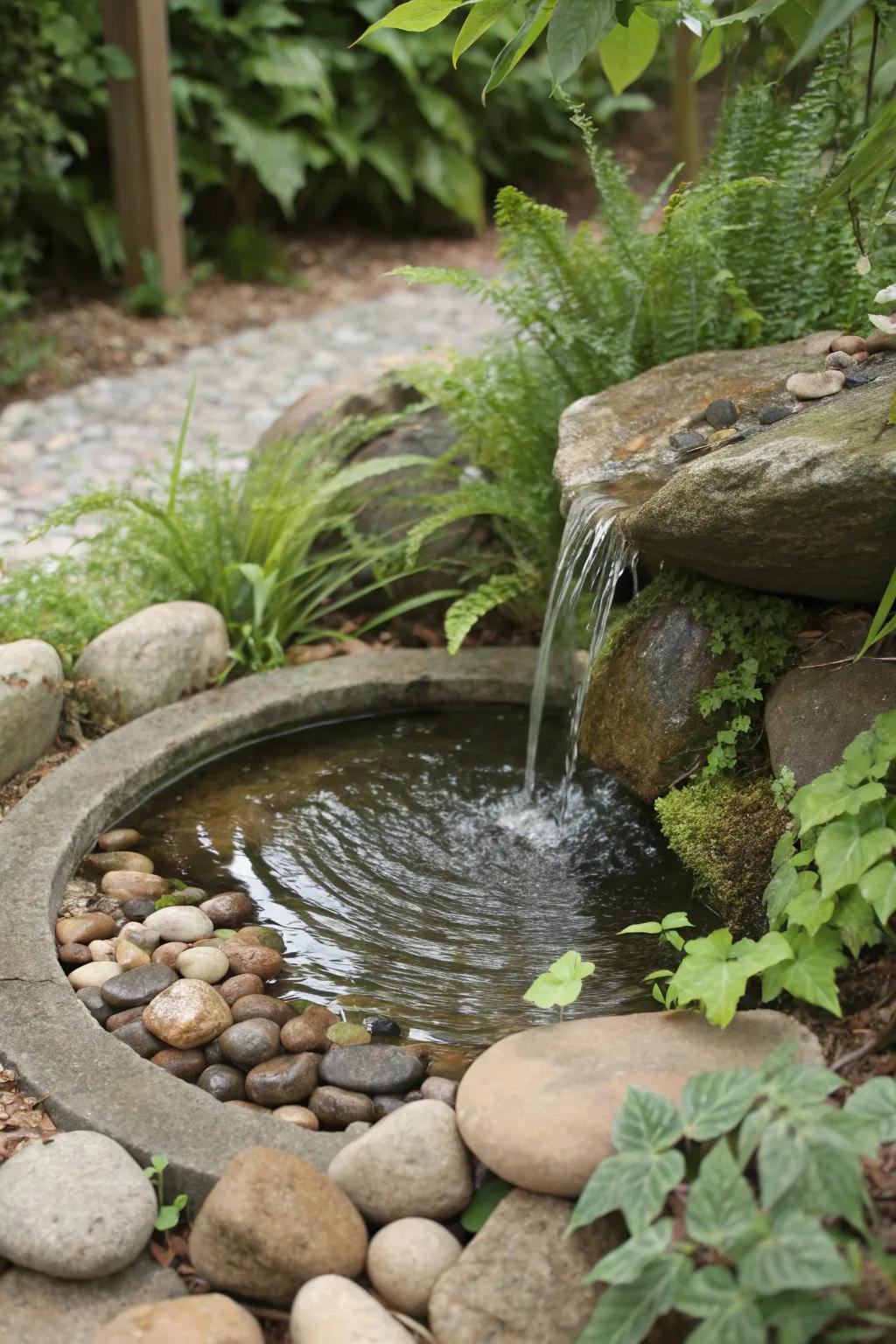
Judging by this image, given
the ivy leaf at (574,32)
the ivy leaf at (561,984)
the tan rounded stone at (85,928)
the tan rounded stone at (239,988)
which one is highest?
the ivy leaf at (574,32)

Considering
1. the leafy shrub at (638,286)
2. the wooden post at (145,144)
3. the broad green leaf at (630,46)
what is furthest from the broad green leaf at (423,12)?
the wooden post at (145,144)

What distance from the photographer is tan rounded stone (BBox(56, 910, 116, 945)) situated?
2684 mm

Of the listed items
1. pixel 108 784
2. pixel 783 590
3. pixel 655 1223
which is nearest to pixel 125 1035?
pixel 108 784

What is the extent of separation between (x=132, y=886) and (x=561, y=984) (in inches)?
46.9

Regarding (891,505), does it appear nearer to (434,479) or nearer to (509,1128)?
(509,1128)

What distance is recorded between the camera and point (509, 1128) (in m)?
1.90

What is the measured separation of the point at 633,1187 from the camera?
1704mm

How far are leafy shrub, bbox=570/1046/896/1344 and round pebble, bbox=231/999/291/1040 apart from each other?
0.90m

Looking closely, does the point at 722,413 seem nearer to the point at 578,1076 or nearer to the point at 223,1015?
the point at 578,1076

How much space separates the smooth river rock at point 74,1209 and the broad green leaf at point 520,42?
179 centimetres

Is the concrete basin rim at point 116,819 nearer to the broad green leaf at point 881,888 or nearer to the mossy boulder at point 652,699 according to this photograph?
the mossy boulder at point 652,699

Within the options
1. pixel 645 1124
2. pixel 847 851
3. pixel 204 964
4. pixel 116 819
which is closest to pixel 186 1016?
pixel 204 964

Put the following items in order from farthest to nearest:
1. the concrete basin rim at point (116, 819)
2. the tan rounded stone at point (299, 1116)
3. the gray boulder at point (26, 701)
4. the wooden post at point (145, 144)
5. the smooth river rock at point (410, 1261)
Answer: the wooden post at point (145, 144), the gray boulder at point (26, 701), the tan rounded stone at point (299, 1116), the concrete basin rim at point (116, 819), the smooth river rock at point (410, 1261)

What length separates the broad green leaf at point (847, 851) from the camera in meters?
1.98
